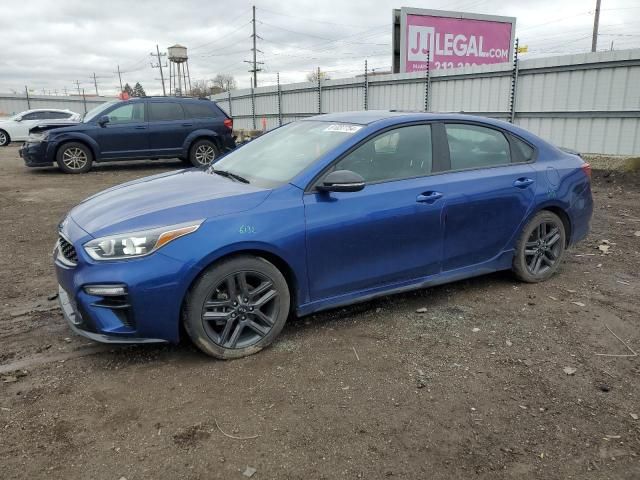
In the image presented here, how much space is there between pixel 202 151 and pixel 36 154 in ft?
12.7

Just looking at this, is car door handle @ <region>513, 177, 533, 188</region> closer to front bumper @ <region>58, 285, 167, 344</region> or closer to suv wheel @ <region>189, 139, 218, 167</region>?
front bumper @ <region>58, 285, 167, 344</region>

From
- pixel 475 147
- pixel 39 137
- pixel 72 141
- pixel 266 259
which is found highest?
pixel 475 147

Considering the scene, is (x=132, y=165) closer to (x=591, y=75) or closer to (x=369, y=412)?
(x=591, y=75)

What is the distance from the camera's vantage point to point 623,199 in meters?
8.41

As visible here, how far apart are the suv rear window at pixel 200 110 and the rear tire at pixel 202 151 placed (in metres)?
0.64

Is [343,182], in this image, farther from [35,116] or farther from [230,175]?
[35,116]

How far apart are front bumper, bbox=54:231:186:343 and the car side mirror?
108cm

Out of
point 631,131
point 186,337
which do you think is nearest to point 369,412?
point 186,337

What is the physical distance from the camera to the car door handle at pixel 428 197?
391 cm

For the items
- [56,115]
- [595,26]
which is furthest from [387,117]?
[595,26]

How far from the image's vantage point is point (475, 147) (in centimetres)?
439

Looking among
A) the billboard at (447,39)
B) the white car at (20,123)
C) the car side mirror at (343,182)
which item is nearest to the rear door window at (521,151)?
the car side mirror at (343,182)

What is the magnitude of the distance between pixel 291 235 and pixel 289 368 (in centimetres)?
84

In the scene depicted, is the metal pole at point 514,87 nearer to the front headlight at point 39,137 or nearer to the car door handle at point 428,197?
the car door handle at point 428,197
